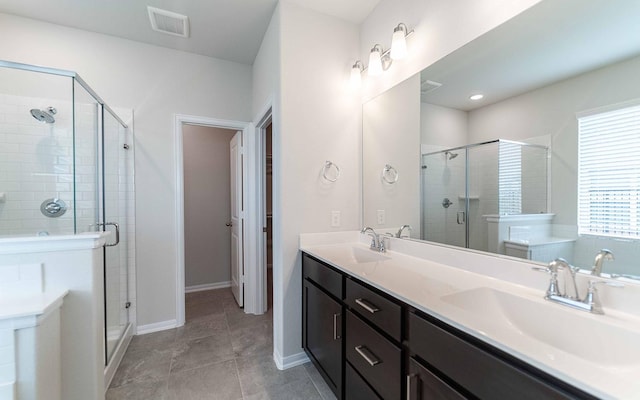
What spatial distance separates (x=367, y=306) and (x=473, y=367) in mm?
536

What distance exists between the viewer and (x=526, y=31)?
1.15 meters

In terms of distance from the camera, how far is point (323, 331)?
169cm

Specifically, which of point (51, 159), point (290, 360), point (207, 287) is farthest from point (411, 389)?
point (207, 287)

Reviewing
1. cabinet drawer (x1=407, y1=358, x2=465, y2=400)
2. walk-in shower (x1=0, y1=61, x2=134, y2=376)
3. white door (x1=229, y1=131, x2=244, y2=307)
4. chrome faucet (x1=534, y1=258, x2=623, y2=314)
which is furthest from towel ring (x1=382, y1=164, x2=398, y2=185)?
walk-in shower (x1=0, y1=61, x2=134, y2=376)

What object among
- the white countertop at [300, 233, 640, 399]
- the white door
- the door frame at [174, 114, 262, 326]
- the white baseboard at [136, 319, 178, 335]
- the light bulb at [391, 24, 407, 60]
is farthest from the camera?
the white door

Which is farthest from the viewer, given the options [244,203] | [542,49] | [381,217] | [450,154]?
[244,203]

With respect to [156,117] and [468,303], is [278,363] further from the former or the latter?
[156,117]

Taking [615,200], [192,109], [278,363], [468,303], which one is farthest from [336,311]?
[192,109]

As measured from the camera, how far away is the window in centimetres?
87

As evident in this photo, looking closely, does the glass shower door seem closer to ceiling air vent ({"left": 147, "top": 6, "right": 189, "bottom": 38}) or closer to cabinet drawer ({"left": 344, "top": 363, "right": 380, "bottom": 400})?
ceiling air vent ({"left": 147, "top": 6, "right": 189, "bottom": 38})

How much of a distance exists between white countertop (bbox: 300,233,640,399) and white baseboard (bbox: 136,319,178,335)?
6.93ft

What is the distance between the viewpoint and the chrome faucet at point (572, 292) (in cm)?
85

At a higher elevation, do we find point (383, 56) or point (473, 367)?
point (383, 56)

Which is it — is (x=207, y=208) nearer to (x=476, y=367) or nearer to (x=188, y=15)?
(x=188, y=15)
